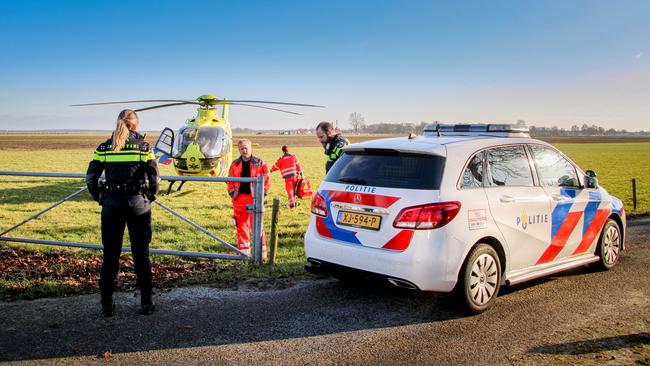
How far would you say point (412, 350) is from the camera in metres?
4.45

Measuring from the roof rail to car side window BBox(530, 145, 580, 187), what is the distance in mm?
310

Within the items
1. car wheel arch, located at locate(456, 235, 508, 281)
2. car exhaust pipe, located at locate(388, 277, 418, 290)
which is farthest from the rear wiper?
car wheel arch, located at locate(456, 235, 508, 281)

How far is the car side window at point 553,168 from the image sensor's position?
6344 mm

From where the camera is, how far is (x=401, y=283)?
5.01 meters

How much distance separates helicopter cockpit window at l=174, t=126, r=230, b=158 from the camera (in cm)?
1706

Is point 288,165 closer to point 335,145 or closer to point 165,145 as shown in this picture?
point 335,145

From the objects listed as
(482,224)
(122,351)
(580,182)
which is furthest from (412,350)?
(580,182)

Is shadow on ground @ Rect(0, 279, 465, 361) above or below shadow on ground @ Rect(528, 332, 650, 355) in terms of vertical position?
below

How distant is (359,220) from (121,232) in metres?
2.50

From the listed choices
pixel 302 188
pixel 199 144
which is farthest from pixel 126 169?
pixel 199 144

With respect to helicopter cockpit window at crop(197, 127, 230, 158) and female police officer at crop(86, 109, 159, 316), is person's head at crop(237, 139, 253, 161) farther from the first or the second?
helicopter cockpit window at crop(197, 127, 230, 158)

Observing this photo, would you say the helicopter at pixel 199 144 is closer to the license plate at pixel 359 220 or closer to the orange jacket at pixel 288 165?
the orange jacket at pixel 288 165

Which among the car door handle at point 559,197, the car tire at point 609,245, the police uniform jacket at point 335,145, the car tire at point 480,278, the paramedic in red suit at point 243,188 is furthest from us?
the police uniform jacket at point 335,145

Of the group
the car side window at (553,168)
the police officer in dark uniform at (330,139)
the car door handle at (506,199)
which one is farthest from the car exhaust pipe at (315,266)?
the police officer in dark uniform at (330,139)
